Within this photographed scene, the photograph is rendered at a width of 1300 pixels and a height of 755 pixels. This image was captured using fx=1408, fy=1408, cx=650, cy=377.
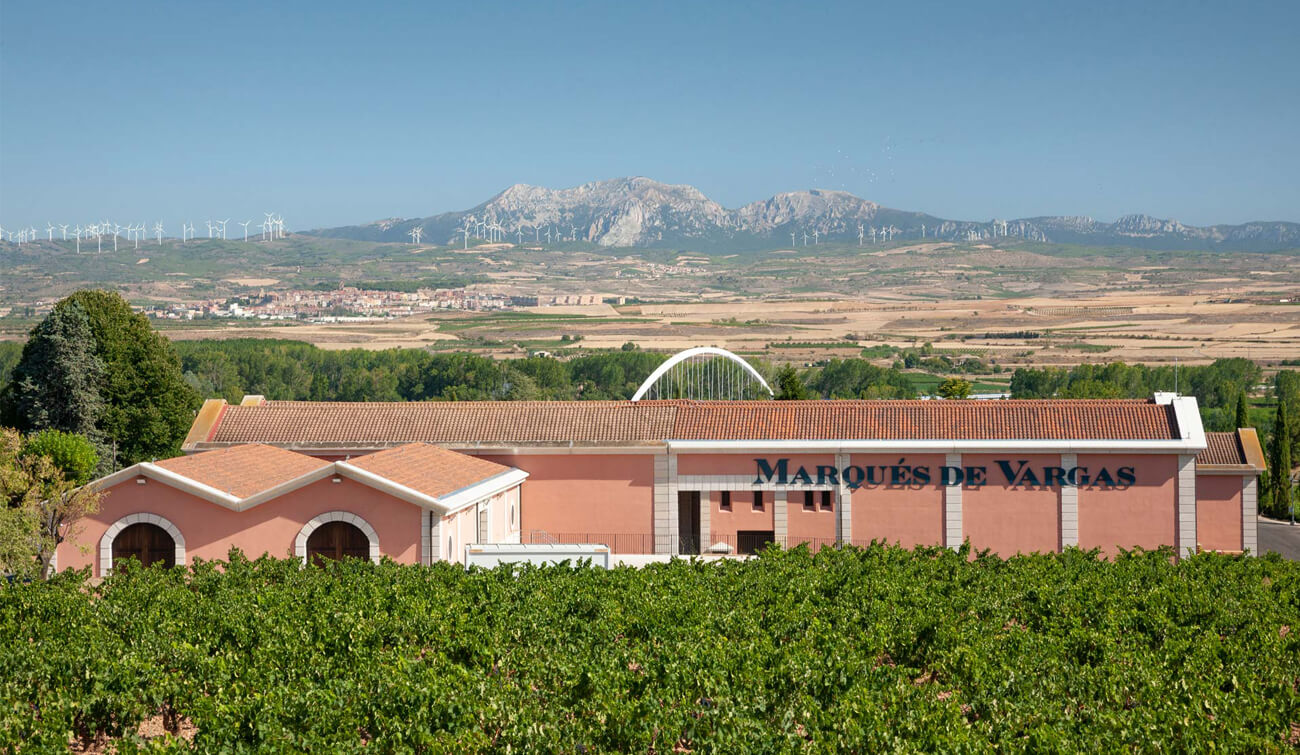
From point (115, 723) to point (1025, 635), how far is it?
1470 centimetres

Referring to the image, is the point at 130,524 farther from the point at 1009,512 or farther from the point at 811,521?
the point at 1009,512

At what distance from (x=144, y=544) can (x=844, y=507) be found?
62.8ft

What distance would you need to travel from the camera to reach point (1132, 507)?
40188mm

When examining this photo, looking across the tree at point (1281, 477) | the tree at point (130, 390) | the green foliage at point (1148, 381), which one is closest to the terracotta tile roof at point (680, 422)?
the tree at point (130, 390)

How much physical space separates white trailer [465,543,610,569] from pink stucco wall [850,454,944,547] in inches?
351

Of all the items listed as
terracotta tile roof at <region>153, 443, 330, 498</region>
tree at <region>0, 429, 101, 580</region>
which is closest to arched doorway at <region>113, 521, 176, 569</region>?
tree at <region>0, 429, 101, 580</region>

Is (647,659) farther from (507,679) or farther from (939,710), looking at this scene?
(939,710)

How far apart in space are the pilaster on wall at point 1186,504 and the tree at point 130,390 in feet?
132

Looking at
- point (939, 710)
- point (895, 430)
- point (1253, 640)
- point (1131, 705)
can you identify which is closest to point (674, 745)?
point (939, 710)

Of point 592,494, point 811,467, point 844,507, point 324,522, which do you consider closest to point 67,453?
point 324,522

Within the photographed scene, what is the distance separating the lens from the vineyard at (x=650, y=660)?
18.2m

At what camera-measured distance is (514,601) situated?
27.5m

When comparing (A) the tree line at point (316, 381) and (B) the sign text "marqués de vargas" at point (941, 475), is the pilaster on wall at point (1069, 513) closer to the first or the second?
(B) the sign text "marqués de vargas" at point (941, 475)

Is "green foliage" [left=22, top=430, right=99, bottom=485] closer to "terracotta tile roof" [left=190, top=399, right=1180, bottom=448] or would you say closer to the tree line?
"terracotta tile roof" [left=190, top=399, right=1180, bottom=448]
